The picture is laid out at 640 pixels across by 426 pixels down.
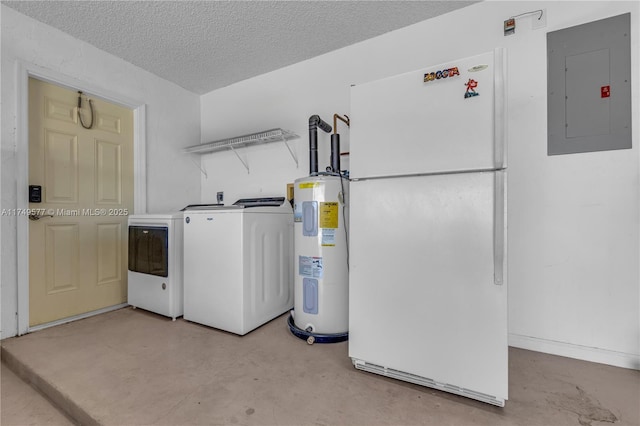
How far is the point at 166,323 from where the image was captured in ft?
7.96

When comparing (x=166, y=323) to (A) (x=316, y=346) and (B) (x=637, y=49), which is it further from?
(B) (x=637, y=49)

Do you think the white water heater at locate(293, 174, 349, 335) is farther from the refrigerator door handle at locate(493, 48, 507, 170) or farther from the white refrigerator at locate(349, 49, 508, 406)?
the refrigerator door handle at locate(493, 48, 507, 170)

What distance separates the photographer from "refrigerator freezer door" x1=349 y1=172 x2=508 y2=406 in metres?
1.31

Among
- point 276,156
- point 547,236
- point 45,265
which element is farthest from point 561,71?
point 45,265

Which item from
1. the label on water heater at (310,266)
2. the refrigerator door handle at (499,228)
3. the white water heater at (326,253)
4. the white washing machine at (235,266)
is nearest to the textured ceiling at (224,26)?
the white water heater at (326,253)

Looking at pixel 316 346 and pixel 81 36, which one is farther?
pixel 81 36

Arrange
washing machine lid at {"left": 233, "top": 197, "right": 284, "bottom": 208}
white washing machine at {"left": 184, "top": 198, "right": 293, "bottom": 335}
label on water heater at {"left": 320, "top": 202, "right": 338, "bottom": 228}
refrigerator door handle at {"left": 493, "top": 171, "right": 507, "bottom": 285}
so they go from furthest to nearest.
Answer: washing machine lid at {"left": 233, "top": 197, "right": 284, "bottom": 208}, white washing machine at {"left": 184, "top": 198, "right": 293, "bottom": 335}, label on water heater at {"left": 320, "top": 202, "right": 338, "bottom": 228}, refrigerator door handle at {"left": 493, "top": 171, "right": 507, "bottom": 285}

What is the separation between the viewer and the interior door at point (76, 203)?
2334 millimetres

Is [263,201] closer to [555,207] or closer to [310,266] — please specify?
[310,266]

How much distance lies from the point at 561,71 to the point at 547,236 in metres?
1.14

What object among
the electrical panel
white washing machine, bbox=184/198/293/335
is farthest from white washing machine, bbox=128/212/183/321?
the electrical panel

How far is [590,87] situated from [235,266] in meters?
2.76

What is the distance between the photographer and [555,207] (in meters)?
1.90

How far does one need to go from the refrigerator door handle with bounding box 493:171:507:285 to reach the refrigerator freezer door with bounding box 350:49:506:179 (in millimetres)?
80
